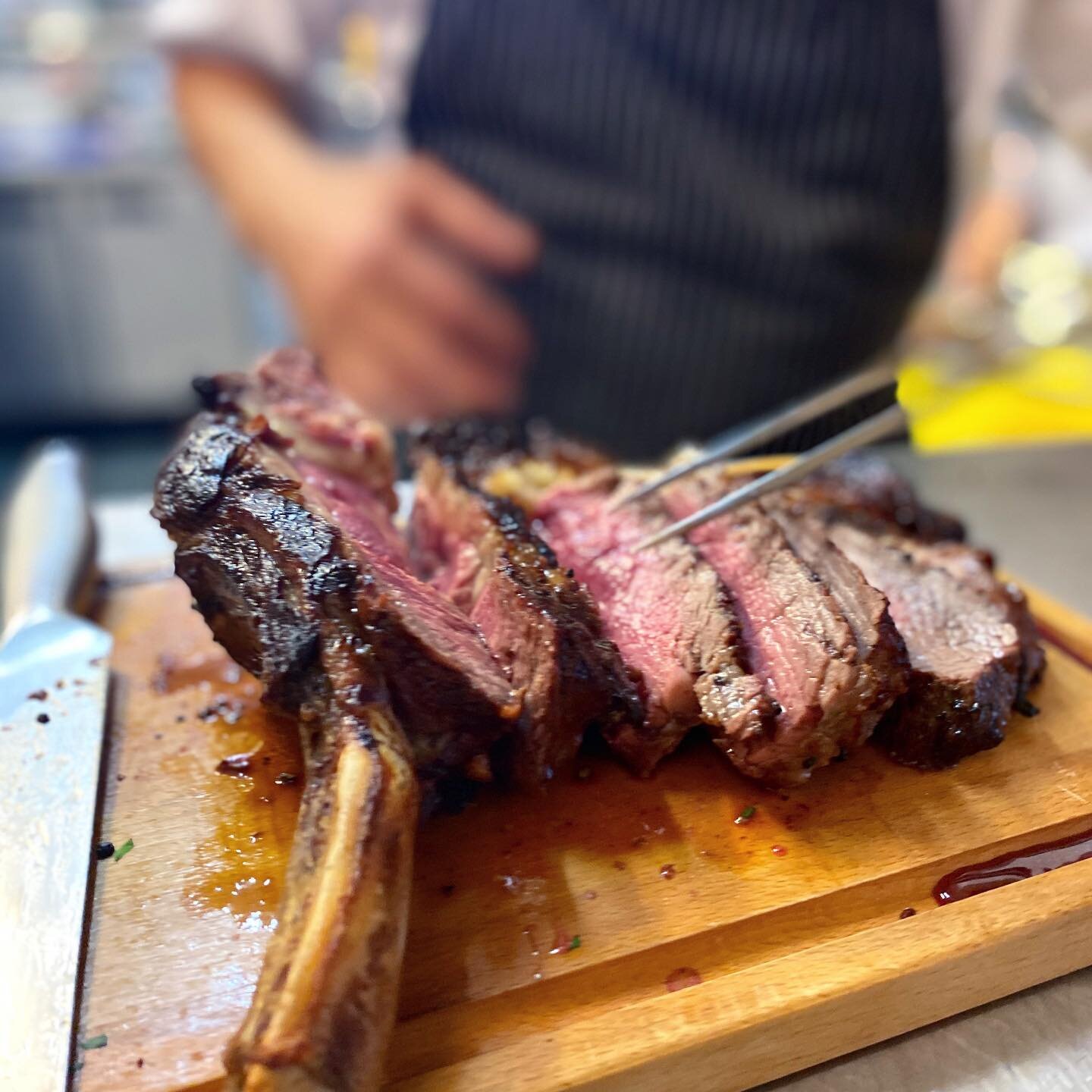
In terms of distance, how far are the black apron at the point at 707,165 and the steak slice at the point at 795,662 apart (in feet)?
5.35

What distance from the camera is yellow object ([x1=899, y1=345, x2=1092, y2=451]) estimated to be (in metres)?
3.74

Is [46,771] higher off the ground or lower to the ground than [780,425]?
lower

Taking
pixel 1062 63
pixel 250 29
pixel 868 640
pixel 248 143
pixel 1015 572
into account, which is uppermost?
pixel 1062 63

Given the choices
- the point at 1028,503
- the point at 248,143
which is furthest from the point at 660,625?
the point at 248,143

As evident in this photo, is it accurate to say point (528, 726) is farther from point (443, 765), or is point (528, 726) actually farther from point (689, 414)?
point (689, 414)

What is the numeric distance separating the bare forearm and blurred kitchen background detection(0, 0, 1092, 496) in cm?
111

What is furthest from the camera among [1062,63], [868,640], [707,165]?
[1062,63]

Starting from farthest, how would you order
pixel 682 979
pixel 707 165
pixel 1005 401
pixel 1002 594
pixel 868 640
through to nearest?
pixel 1005 401 → pixel 707 165 → pixel 1002 594 → pixel 868 640 → pixel 682 979

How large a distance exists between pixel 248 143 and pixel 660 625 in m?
3.05

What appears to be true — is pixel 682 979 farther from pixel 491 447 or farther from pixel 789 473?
pixel 491 447

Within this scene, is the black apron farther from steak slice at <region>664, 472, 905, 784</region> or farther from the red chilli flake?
the red chilli flake

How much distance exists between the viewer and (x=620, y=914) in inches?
54.7

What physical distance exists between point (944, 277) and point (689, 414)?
8.24ft

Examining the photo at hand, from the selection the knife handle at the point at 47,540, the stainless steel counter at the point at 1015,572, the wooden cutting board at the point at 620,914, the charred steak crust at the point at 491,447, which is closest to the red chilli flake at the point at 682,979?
the wooden cutting board at the point at 620,914
